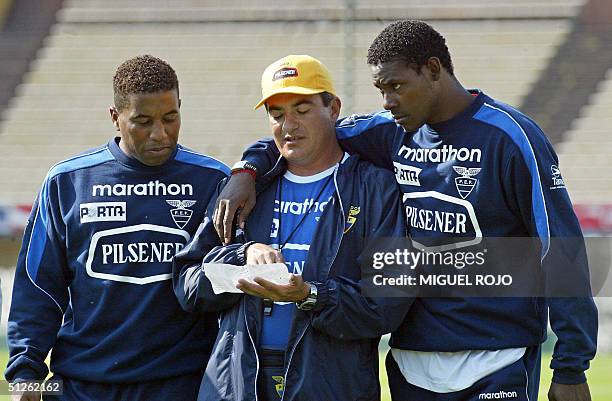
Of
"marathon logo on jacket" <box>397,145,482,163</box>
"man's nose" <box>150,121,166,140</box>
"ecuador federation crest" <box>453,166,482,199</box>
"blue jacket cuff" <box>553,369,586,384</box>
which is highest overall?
"man's nose" <box>150,121,166,140</box>

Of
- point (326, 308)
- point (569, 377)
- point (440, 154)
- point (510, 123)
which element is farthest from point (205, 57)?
point (569, 377)

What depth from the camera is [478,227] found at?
344cm

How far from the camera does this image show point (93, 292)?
12.0 ft

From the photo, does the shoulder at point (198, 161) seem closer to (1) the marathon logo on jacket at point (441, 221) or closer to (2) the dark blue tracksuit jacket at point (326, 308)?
(2) the dark blue tracksuit jacket at point (326, 308)

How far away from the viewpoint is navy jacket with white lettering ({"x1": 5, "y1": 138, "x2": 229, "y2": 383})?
3637 millimetres

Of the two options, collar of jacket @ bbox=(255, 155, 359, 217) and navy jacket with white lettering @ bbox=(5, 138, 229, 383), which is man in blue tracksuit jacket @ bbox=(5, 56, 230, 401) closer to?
navy jacket with white lettering @ bbox=(5, 138, 229, 383)

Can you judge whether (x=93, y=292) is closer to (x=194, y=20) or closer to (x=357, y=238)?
(x=357, y=238)

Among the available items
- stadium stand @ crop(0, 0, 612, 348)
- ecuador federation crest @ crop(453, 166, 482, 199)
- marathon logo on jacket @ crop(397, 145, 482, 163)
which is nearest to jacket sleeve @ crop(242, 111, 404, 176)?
marathon logo on jacket @ crop(397, 145, 482, 163)

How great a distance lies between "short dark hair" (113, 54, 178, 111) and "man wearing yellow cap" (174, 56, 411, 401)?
1.24 feet

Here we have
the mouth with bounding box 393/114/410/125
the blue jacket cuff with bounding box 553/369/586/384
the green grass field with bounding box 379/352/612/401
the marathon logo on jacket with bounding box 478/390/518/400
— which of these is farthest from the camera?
the green grass field with bounding box 379/352/612/401

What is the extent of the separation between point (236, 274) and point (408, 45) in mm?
950

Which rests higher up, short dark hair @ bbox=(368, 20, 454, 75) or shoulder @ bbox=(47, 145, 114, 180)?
short dark hair @ bbox=(368, 20, 454, 75)

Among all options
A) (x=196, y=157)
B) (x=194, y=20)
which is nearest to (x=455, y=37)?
(x=194, y=20)

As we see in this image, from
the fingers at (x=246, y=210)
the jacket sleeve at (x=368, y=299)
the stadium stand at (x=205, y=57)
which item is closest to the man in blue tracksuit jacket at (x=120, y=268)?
the fingers at (x=246, y=210)
